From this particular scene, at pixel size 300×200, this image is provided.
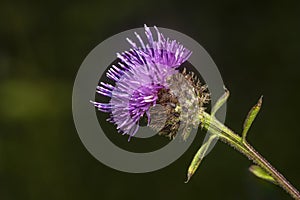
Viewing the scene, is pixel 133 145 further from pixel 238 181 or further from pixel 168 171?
pixel 238 181

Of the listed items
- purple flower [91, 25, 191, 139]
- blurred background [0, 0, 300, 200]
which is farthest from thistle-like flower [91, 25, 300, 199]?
blurred background [0, 0, 300, 200]

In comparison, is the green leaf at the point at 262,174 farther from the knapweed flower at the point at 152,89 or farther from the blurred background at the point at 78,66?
the blurred background at the point at 78,66

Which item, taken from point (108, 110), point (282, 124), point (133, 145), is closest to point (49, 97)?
point (133, 145)

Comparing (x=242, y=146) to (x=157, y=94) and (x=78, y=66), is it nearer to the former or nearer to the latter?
(x=157, y=94)

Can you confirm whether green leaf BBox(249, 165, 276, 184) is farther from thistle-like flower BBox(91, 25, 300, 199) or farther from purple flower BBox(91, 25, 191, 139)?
purple flower BBox(91, 25, 191, 139)

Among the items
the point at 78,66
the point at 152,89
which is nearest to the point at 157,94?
the point at 152,89
